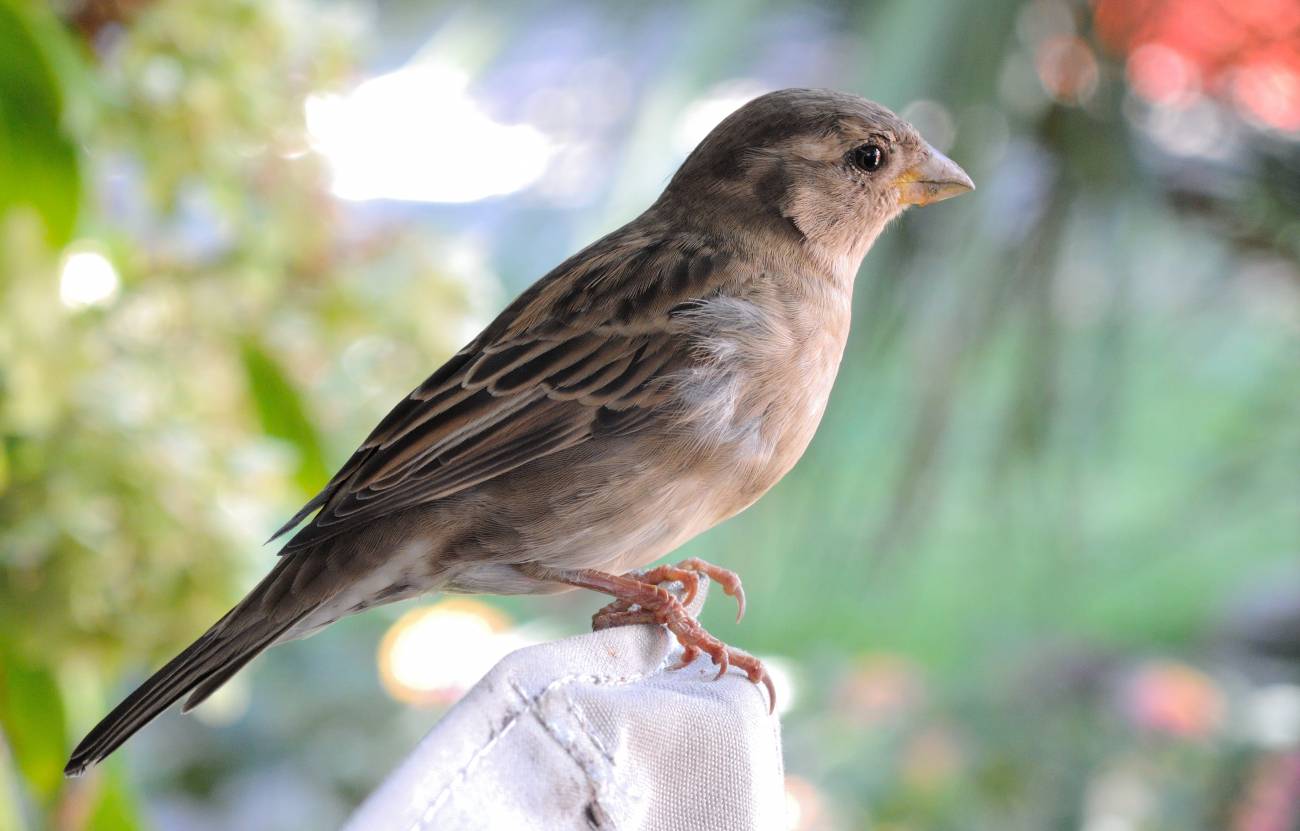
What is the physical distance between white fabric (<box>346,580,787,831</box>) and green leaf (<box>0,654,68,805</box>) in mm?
657

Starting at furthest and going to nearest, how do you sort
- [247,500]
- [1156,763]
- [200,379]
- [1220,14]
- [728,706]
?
1. [1156,763]
2. [1220,14]
3. [200,379]
4. [247,500]
5. [728,706]

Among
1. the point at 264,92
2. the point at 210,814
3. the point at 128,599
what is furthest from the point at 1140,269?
the point at 210,814

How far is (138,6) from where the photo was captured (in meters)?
1.27

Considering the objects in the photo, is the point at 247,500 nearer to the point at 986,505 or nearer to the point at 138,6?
the point at 138,6

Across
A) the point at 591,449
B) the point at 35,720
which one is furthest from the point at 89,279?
the point at 591,449

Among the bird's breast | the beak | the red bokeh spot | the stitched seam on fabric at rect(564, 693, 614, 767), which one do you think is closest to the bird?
the bird's breast

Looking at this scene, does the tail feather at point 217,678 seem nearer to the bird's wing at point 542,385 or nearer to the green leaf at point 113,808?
the bird's wing at point 542,385

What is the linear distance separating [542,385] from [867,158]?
38 centimetres

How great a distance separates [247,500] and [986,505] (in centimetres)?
164

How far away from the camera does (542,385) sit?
114 centimetres

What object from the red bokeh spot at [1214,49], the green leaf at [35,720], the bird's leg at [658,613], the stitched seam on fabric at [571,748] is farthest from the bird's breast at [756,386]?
the red bokeh spot at [1214,49]

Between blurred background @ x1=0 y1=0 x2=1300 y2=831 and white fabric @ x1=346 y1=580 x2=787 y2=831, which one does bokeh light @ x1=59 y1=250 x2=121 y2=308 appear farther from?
white fabric @ x1=346 y1=580 x2=787 y2=831

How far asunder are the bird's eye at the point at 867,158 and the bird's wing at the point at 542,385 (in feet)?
0.53

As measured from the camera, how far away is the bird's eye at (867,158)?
4.08ft
